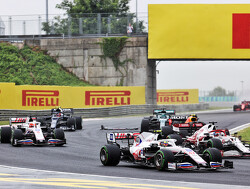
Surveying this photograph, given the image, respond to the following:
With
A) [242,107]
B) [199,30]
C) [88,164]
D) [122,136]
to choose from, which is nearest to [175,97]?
[242,107]

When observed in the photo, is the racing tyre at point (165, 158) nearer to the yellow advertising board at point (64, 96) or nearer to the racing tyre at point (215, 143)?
the racing tyre at point (215, 143)

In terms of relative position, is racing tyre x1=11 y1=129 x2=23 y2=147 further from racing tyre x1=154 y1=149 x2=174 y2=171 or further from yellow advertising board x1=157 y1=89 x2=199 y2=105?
yellow advertising board x1=157 y1=89 x2=199 y2=105

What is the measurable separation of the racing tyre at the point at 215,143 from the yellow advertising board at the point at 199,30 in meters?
30.2

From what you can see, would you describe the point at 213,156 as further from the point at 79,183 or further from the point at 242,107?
the point at 242,107

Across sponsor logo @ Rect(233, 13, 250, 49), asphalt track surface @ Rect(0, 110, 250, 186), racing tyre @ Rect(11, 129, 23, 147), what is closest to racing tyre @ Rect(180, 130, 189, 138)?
asphalt track surface @ Rect(0, 110, 250, 186)

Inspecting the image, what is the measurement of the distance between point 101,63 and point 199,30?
9.47 meters

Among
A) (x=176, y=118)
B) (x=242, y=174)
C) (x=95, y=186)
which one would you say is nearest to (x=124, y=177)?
(x=95, y=186)

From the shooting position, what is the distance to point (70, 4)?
6538 cm

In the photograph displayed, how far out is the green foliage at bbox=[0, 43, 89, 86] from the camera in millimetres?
48156

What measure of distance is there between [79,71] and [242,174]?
38866 mm

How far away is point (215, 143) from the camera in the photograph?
647 inches

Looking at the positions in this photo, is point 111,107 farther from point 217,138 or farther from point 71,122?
point 217,138

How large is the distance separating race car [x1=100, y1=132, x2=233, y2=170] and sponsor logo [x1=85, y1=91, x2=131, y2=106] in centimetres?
2894

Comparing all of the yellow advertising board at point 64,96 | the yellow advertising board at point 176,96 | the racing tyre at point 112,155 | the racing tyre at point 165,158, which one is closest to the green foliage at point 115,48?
the yellow advertising board at point 64,96
